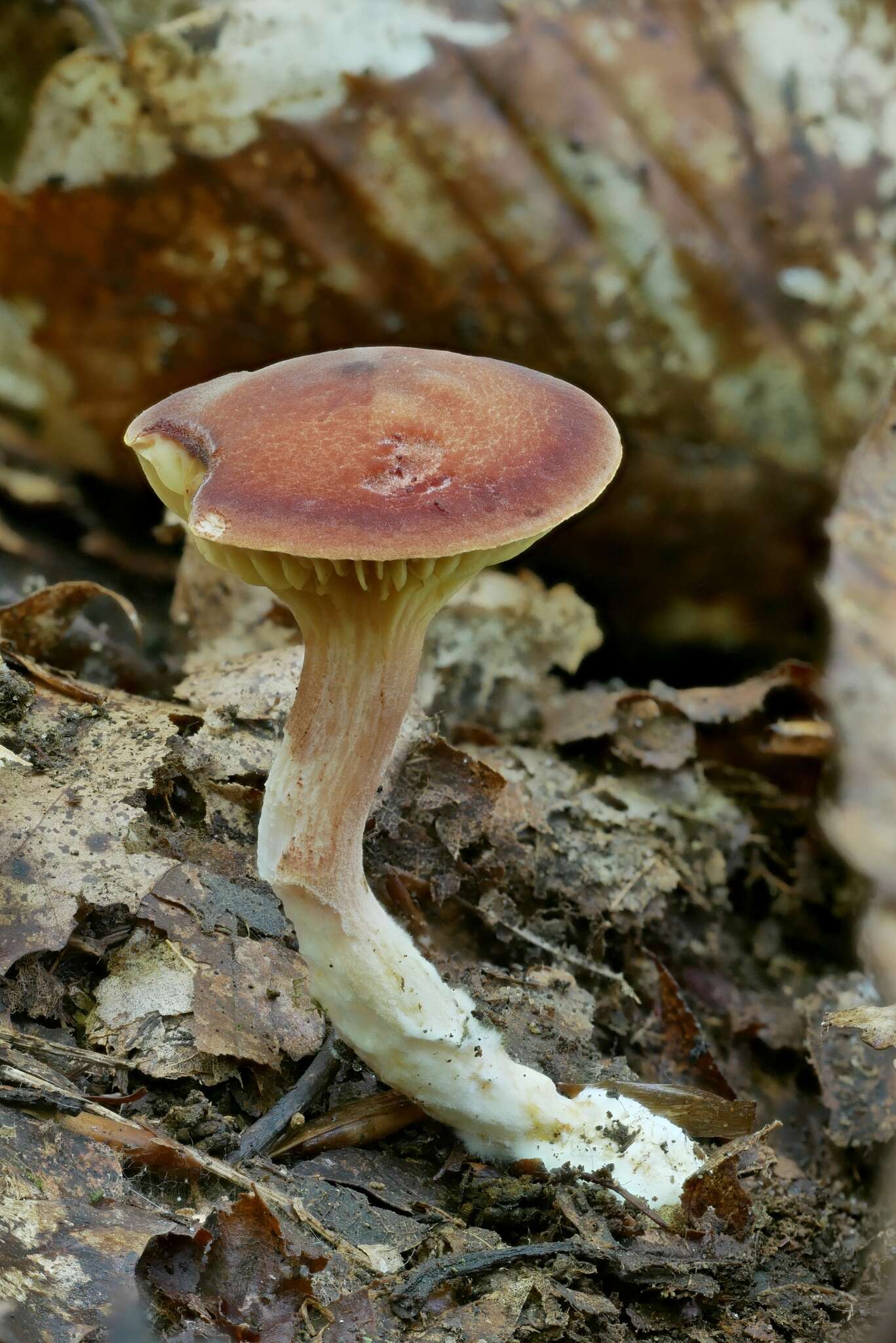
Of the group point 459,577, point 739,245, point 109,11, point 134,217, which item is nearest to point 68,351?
point 134,217

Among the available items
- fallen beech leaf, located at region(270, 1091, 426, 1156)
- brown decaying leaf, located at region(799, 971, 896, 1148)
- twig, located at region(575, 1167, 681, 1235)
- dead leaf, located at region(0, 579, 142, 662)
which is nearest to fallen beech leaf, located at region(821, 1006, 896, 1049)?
brown decaying leaf, located at region(799, 971, 896, 1148)

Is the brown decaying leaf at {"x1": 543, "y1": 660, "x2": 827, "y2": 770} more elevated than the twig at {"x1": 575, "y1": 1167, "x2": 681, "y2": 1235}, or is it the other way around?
the twig at {"x1": 575, "y1": 1167, "x2": 681, "y2": 1235}

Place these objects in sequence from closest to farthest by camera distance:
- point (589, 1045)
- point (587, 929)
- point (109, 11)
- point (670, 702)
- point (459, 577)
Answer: point (459, 577) < point (589, 1045) < point (587, 929) < point (670, 702) < point (109, 11)

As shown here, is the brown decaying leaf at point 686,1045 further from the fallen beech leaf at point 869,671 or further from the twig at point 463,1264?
the twig at point 463,1264

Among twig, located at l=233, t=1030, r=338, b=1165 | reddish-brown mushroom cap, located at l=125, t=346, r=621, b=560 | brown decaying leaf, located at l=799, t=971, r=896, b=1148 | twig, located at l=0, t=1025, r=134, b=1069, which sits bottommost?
brown decaying leaf, located at l=799, t=971, r=896, b=1148

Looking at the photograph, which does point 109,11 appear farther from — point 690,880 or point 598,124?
point 690,880

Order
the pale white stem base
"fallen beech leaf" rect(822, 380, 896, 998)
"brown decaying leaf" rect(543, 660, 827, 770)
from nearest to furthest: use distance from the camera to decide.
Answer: the pale white stem base
"fallen beech leaf" rect(822, 380, 896, 998)
"brown decaying leaf" rect(543, 660, 827, 770)

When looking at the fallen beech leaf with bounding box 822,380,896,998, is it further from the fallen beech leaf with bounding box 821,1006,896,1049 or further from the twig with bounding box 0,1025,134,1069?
the twig with bounding box 0,1025,134,1069
